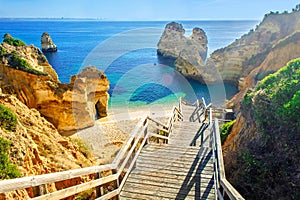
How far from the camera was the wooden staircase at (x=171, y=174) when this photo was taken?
5.00 m

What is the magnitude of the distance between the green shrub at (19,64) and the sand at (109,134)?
597 centimetres

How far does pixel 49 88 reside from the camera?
18.4m

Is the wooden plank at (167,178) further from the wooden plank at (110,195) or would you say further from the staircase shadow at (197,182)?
the wooden plank at (110,195)

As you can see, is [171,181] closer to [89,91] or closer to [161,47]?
[89,91]

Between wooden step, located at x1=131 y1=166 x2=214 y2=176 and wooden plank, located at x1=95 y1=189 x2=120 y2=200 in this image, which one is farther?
wooden step, located at x1=131 y1=166 x2=214 y2=176

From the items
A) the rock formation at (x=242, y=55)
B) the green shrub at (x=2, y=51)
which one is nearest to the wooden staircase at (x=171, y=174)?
the green shrub at (x=2, y=51)

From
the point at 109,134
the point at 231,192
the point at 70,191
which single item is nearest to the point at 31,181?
the point at 70,191

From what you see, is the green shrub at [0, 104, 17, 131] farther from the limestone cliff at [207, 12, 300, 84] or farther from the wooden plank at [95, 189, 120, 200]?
the limestone cliff at [207, 12, 300, 84]

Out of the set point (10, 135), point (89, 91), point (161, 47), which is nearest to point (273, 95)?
point (10, 135)

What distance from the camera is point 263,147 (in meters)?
5.99

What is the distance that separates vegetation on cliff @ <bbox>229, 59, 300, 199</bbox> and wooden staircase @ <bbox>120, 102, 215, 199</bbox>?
85cm

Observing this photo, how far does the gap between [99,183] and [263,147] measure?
404 centimetres

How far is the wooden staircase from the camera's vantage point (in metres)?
5.00

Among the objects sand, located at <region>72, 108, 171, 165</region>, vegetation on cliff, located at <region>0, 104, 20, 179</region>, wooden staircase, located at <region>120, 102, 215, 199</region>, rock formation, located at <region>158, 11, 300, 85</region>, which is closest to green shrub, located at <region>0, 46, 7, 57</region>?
sand, located at <region>72, 108, 171, 165</region>
